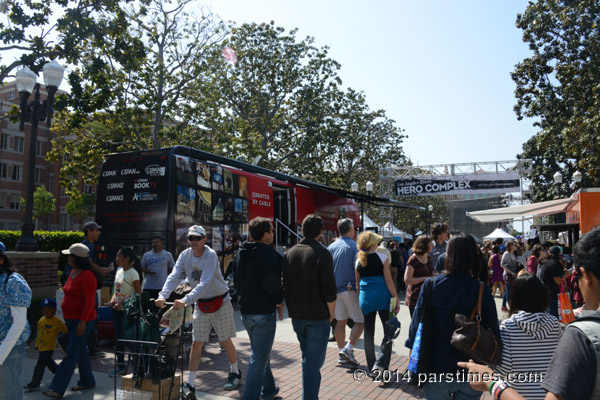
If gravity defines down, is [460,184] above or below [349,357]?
above

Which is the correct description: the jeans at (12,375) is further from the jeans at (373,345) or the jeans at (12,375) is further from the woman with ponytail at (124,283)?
the jeans at (373,345)

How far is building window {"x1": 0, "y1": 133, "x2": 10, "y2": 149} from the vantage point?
46.6 metres

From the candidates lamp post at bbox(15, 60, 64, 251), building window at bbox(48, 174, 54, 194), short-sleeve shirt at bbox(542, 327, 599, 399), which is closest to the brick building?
building window at bbox(48, 174, 54, 194)

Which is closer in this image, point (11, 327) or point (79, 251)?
point (11, 327)

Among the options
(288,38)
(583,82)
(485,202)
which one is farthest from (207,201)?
(485,202)

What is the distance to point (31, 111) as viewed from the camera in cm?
906

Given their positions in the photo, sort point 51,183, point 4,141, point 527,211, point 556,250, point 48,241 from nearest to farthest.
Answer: point 556,250 < point 527,211 < point 48,241 < point 4,141 < point 51,183

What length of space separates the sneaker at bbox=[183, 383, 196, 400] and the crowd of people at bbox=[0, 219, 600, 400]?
11mm

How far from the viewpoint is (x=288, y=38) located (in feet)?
87.2

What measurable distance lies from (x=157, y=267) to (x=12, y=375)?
4150 millimetres

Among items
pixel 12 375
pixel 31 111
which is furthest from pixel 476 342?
pixel 31 111

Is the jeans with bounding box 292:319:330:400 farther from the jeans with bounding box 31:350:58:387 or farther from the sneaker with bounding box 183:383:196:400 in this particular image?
the jeans with bounding box 31:350:58:387

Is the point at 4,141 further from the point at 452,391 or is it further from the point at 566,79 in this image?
the point at 452,391

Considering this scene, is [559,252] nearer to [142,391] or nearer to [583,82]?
[142,391]
